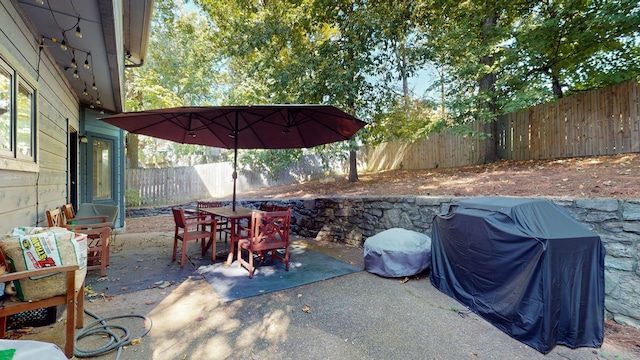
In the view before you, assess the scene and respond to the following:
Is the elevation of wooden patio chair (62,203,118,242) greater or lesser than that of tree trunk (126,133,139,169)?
lesser

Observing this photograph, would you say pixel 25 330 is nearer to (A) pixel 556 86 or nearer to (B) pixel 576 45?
(B) pixel 576 45

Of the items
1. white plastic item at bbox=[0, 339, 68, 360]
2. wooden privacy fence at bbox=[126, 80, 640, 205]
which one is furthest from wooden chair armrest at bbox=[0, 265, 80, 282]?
wooden privacy fence at bbox=[126, 80, 640, 205]

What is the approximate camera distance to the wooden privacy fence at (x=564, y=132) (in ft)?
16.3

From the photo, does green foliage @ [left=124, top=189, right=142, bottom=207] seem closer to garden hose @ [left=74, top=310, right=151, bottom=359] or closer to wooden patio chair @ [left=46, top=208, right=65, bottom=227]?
wooden patio chair @ [left=46, top=208, right=65, bottom=227]

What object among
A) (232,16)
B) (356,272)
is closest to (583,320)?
(356,272)

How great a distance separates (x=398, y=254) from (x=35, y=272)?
10.7 feet

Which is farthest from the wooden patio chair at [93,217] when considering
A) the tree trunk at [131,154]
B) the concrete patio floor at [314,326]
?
the tree trunk at [131,154]

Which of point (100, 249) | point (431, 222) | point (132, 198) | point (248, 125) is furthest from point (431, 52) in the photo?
point (132, 198)

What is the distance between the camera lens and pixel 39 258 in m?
2.00

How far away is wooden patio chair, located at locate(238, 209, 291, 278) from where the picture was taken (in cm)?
357

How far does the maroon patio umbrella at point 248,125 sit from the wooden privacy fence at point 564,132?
4.54 metres

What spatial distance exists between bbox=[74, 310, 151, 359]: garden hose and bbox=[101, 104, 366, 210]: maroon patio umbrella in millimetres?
2185

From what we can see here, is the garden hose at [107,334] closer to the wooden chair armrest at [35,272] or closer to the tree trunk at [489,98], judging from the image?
the wooden chair armrest at [35,272]

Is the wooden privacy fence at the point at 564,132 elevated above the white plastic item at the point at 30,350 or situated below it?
above
